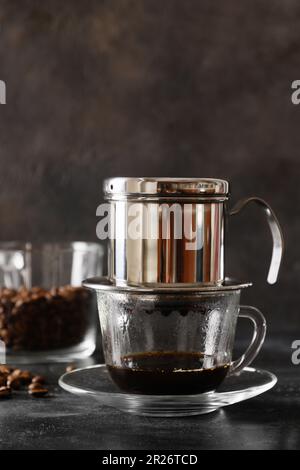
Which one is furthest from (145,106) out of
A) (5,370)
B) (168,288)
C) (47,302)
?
(168,288)

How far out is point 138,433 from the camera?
91 cm

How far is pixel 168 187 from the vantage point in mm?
956

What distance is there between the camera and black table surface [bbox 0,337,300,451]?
875 millimetres

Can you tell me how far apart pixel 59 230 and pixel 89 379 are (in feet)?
2.05

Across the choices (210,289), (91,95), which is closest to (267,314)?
(91,95)

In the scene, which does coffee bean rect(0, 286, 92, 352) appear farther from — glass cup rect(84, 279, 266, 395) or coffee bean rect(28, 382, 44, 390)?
glass cup rect(84, 279, 266, 395)

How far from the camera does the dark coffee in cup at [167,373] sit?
967 millimetres

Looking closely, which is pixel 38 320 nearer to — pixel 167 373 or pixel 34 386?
pixel 34 386

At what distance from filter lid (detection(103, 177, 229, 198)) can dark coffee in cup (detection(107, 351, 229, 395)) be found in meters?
0.18

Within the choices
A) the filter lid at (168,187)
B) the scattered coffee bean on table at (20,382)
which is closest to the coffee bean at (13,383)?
the scattered coffee bean on table at (20,382)

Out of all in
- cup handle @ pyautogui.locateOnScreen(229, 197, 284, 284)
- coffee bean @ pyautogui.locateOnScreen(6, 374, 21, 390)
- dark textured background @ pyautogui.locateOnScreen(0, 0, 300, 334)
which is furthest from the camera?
dark textured background @ pyautogui.locateOnScreen(0, 0, 300, 334)

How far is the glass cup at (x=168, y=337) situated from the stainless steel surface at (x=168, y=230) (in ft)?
0.06

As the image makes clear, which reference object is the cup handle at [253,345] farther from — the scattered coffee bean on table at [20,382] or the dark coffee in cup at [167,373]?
the scattered coffee bean on table at [20,382]

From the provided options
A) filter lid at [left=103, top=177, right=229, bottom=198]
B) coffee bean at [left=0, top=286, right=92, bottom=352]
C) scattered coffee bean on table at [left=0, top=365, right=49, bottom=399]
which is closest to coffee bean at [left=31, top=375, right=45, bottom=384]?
scattered coffee bean on table at [left=0, top=365, right=49, bottom=399]
